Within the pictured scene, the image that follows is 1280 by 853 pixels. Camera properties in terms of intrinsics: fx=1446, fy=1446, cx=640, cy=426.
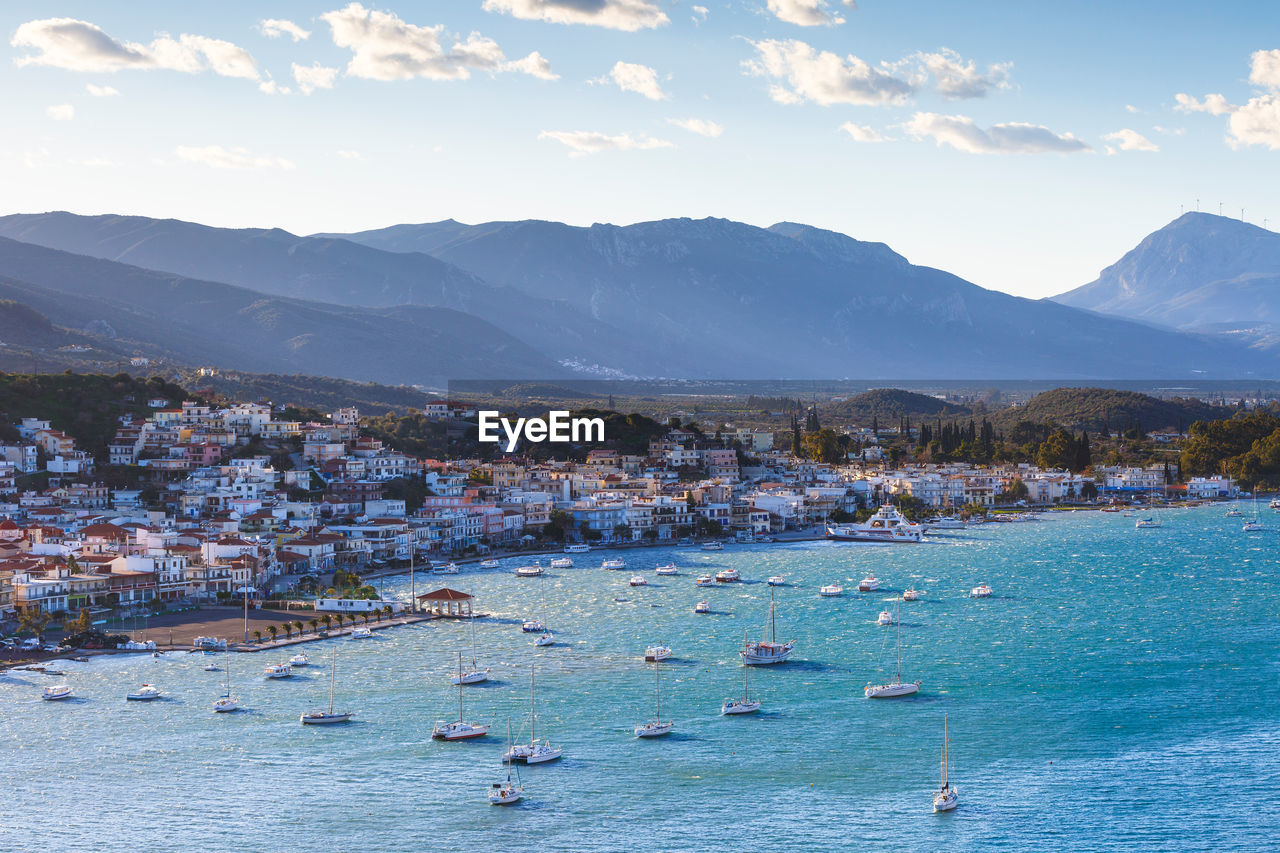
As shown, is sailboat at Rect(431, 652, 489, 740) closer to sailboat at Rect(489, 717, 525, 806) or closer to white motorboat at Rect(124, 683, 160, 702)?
sailboat at Rect(489, 717, 525, 806)

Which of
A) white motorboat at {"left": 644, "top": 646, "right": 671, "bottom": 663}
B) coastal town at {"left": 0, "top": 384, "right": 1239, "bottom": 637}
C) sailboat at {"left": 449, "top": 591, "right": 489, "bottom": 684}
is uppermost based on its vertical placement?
coastal town at {"left": 0, "top": 384, "right": 1239, "bottom": 637}

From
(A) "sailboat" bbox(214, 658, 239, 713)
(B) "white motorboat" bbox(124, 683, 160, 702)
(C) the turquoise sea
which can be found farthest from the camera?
(B) "white motorboat" bbox(124, 683, 160, 702)

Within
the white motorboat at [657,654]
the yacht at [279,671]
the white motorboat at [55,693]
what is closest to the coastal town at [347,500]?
the white motorboat at [55,693]

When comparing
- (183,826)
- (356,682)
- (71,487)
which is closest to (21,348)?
(71,487)

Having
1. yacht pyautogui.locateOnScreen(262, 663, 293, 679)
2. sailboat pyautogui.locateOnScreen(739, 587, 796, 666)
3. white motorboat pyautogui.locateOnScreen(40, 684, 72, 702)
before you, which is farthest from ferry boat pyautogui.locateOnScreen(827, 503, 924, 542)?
white motorboat pyautogui.locateOnScreen(40, 684, 72, 702)

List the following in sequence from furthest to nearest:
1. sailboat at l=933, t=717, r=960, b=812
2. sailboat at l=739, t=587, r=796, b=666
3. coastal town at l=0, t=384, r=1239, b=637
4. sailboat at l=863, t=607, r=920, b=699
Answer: coastal town at l=0, t=384, r=1239, b=637, sailboat at l=739, t=587, r=796, b=666, sailboat at l=863, t=607, r=920, b=699, sailboat at l=933, t=717, r=960, b=812

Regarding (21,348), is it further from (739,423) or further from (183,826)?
(183,826)

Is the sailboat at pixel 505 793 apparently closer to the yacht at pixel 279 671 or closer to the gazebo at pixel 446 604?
the yacht at pixel 279 671
